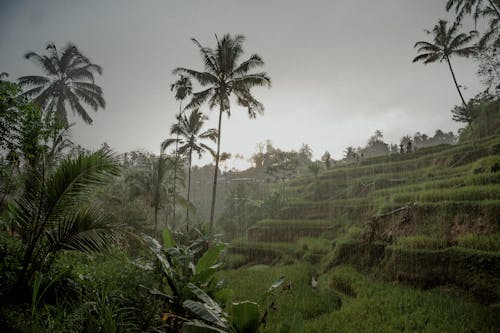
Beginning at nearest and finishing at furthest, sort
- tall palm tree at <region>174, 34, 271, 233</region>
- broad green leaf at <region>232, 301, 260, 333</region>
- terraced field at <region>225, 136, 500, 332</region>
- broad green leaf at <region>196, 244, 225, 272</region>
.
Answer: broad green leaf at <region>232, 301, 260, 333</region> → broad green leaf at <region>196, 244, 225, 272</region> → terraced field at <region>225, 136, 500, 332</region> → tall palm tree at <region>174, 34, 271, 233</region>

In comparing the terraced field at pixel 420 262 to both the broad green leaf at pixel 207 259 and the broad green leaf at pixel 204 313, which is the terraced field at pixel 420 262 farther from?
the broad green leaf at pixel 204 313

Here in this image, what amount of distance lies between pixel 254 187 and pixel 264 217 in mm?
13819

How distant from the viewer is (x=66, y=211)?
4.17m

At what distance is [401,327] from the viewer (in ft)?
17.8

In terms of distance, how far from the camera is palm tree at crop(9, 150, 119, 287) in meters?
3.95

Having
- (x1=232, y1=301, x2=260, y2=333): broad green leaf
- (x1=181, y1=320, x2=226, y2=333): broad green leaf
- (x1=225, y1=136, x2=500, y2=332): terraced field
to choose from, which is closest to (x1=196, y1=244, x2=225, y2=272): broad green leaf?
(x1=232, y1=301, x2=260, y2=333): broad green leaf

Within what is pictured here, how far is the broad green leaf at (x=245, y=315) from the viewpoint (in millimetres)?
3615

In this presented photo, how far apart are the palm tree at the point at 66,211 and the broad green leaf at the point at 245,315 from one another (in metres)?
2.56

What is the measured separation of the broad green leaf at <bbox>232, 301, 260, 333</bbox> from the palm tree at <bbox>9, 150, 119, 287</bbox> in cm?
256

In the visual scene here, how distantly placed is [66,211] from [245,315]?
352 centimetres

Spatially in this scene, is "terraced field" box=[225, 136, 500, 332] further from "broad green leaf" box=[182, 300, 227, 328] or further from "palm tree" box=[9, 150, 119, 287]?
"palm tree" box=[9, 150, 119, 287]

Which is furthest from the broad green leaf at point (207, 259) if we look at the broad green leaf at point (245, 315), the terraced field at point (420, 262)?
the terraced field at point (420, 262)

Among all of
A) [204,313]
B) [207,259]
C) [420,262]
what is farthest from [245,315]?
[420,262]

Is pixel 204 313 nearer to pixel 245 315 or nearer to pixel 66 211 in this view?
pixel 245 315
